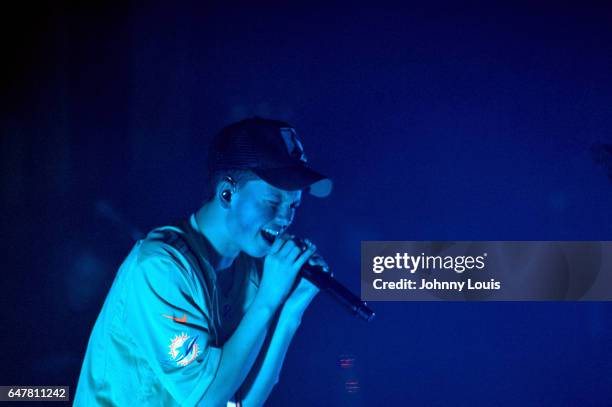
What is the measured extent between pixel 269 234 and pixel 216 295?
0.98 feet

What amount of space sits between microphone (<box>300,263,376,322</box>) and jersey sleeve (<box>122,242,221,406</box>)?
1.42 feet

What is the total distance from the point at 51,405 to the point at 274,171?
1651 mm

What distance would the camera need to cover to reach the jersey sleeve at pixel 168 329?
6.27 feet

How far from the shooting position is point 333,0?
280cm

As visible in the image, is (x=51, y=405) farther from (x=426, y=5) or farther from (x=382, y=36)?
(x=426, y=5)

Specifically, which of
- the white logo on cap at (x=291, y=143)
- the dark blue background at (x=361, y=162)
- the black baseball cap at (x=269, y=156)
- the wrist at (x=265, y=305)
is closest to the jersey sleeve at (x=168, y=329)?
the wrist at (x=265, y=305)

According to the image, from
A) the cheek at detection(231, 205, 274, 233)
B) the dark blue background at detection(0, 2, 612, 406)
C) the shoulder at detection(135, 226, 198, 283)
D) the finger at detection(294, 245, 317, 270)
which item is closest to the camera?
the shoulder at detection(135, 226, 198, 283)

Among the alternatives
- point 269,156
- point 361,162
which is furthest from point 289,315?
point 361,162

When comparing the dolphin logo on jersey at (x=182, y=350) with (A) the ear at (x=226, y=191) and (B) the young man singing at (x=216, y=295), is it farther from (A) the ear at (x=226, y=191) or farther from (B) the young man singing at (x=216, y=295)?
(A) the ear at (x=226, y=191)

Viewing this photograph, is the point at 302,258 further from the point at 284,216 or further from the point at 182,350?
the point at 182,350

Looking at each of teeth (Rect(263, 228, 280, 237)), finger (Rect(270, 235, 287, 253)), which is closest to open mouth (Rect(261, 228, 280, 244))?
teeth (Rect(263, 228, 280, 237))

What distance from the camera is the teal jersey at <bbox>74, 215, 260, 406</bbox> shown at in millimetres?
1912

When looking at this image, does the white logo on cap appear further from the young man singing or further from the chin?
the chin

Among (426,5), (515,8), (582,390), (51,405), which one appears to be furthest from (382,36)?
(51,405)
